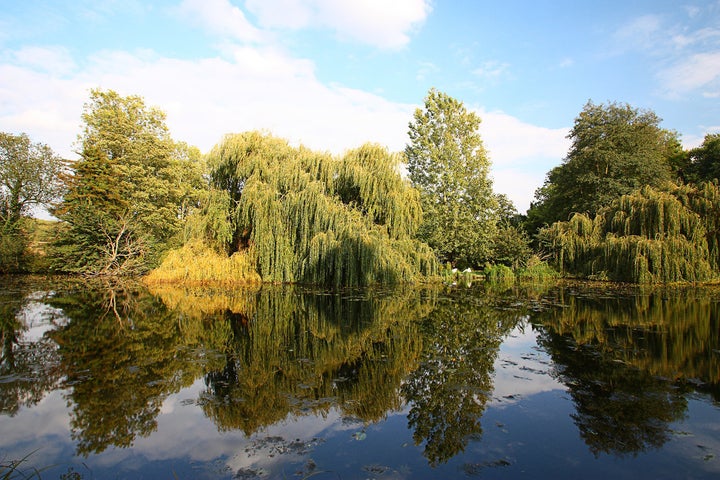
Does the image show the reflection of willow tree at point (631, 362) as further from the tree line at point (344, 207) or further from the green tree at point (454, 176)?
the green tree at point (454, 176)

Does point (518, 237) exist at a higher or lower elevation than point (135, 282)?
higher

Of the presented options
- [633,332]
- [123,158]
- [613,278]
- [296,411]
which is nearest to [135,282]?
[123,158]

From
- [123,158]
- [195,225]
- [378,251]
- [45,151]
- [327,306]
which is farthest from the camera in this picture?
[45,151]

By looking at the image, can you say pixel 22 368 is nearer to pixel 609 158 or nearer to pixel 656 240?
pixel 656 240

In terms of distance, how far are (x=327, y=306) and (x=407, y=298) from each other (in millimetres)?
2932

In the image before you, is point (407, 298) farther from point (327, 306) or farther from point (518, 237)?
point (518, 237)

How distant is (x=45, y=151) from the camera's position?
84.3 feet

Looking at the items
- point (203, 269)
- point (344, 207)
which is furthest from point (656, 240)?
point (203, 269)

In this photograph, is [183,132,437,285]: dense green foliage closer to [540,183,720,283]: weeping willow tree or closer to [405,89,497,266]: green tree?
[405,89,497,266]: green tree

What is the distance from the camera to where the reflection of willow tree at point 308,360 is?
462 centimetres

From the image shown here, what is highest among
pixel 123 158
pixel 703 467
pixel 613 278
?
→ pixel 123 158

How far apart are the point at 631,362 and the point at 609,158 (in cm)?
2208

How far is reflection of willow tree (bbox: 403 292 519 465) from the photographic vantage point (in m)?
4.02

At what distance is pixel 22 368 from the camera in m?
5.91
